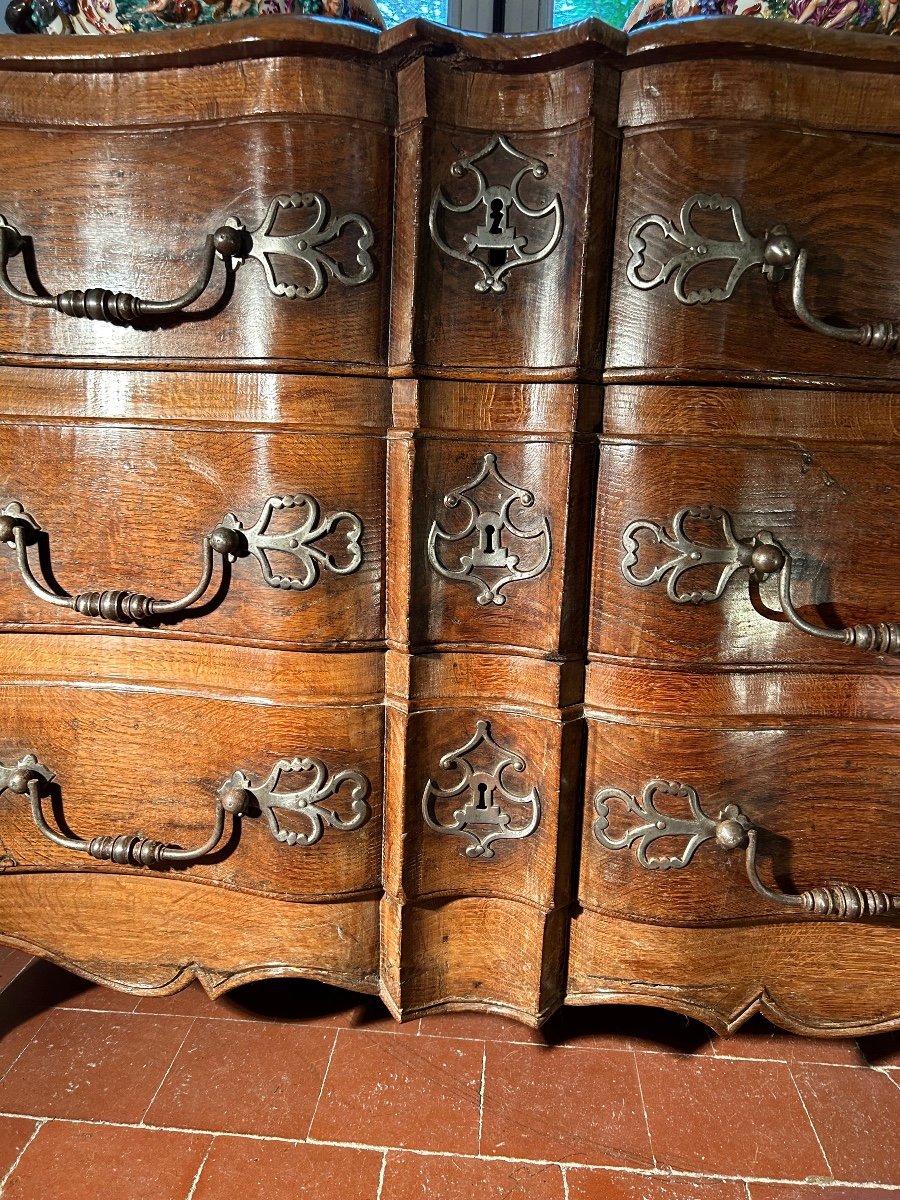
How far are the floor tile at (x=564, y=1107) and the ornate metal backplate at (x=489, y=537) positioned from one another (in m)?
0.58

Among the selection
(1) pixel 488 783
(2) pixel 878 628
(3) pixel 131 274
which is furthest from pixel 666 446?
(3) pixel 131 274

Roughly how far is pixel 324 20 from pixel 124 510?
→ 0.45 m

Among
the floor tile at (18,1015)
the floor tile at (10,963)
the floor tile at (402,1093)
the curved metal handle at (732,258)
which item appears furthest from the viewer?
the floor tile at (10,963)

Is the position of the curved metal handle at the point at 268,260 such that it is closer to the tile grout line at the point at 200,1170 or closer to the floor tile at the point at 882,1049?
the tile grout line at the point at 200,1170

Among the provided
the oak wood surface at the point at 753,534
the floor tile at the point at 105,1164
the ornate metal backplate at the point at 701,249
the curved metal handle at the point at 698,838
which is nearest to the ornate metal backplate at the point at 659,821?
the curved metal handle at the point at 698,838

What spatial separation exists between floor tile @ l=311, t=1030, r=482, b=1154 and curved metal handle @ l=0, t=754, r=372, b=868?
0.33 meters

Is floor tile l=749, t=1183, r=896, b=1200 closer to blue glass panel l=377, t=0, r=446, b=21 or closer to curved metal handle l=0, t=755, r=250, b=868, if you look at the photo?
curved metal handle l=0, t=755, r=250, b=868

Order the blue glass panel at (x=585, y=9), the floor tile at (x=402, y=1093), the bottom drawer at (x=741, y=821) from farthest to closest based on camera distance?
1. the blue glass panel at (x=585, y=9)
2. the floor tile at (x=402, y=1093)
3. the bottom drawer at (x=741, y=821)

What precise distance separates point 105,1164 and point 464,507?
761mm

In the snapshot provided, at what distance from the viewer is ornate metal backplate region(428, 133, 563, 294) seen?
699 millimetres

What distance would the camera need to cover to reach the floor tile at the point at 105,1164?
81 cm

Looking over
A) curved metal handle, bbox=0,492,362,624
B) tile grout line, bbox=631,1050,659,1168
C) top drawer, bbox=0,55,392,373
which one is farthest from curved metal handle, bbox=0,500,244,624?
tile grout line, bbox=631,1050,659,1168

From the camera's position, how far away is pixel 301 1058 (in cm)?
98

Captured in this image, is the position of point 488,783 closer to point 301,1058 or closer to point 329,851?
point 329,851
